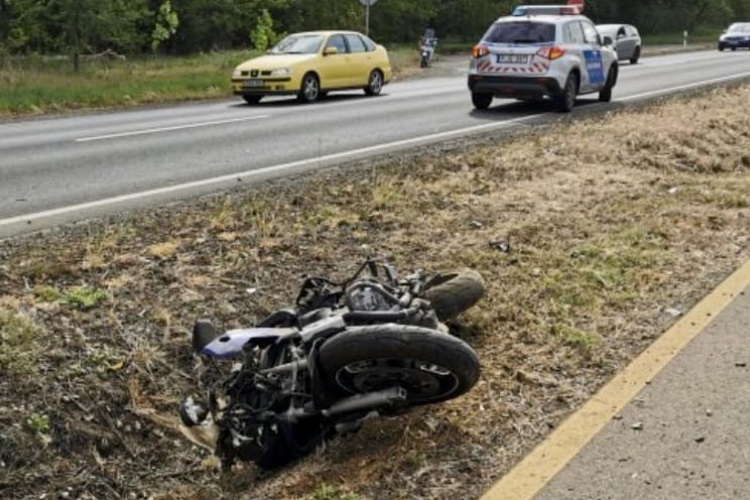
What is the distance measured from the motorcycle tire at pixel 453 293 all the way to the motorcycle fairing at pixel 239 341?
3.02 ft

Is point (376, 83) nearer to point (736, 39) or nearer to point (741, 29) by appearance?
point (736, 39)

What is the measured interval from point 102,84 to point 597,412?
2065 centimetres

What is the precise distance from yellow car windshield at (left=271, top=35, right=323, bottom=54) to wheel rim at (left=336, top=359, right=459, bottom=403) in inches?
679

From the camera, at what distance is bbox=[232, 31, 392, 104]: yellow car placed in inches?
767

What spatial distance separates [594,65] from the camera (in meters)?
18.0

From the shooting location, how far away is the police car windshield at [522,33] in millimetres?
16844

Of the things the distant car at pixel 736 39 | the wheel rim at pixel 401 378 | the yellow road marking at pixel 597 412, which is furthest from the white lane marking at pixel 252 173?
the distant car at pixel 736 39

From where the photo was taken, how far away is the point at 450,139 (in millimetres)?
13125

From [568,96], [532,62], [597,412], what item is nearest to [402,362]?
[597,412]

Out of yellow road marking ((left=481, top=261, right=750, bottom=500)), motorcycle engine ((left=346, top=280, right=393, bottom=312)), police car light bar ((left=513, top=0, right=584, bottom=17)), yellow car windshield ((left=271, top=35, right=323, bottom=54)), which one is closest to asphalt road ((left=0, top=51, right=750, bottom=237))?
yellow car windshield ((left=271, top=35, right=323, bottom=54))

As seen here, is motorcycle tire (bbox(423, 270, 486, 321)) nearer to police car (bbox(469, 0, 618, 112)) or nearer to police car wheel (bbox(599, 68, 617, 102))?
police car (bbox(469, 0, 618, 112))

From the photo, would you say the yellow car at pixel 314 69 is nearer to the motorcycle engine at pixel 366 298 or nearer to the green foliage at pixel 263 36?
the green foliage at pixel 263 36

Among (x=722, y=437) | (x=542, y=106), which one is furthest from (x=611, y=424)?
Answer: (x=542, y=106)

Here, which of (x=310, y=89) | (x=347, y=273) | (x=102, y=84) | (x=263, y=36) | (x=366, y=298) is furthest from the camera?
(x=263, y=36)
